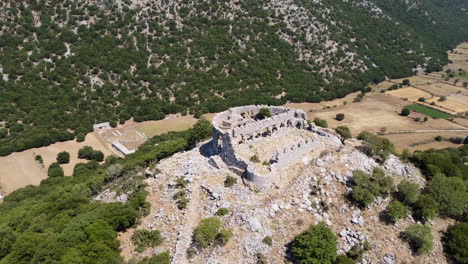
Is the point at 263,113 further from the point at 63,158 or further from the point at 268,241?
the point at 63,158

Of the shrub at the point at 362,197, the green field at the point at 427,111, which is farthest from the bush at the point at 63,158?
the green field at the point at 427,111

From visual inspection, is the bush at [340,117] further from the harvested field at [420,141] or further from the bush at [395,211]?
the bush at [395,211]

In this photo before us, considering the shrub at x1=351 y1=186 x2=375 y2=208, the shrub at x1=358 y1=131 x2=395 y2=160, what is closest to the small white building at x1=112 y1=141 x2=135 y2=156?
the shrub at x1=358 y1=131 x2=395 y2=160

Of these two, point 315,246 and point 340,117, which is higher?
point 315,246

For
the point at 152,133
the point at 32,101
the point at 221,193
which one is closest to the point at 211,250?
the point at 221,193

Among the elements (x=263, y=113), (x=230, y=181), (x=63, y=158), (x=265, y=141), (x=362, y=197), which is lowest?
(x=63, y=158)

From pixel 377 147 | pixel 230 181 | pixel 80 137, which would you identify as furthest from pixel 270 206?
pixel 80 137

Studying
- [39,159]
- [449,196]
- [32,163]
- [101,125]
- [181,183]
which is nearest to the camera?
[449,196]
